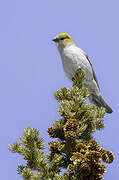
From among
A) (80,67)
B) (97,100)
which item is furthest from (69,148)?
(97,100)

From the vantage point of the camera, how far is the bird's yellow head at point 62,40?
6.20 meters

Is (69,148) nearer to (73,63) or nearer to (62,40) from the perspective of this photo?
(73,63)

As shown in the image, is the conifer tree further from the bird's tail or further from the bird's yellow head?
the bird's yellow head

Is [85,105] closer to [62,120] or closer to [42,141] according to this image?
[62,120]

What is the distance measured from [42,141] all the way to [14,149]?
11.6 inches

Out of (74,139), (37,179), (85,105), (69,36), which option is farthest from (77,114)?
(69,36)

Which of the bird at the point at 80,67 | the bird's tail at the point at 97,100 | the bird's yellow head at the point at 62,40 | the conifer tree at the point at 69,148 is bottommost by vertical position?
the conifer tree at the point at 69,148

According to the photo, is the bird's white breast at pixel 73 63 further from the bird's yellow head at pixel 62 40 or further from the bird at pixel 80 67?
the bird's yellow head at pixel 62 40

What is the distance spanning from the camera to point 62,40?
6293 mm

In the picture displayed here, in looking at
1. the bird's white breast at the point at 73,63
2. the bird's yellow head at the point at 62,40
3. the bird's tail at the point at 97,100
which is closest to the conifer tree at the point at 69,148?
the bird's white breast at the point at 73,63

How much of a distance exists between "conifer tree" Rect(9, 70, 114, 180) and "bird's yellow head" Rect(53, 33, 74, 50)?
325cm

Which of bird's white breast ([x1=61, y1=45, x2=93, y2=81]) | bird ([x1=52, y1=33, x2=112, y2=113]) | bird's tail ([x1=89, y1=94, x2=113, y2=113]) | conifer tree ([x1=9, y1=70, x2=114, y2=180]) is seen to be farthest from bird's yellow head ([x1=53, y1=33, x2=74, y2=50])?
conifer tree ([x1=9, y1=70, x2=114, y2=180])

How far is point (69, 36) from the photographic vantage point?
6.56m

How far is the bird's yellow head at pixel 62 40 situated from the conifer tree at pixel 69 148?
3.25 metres
